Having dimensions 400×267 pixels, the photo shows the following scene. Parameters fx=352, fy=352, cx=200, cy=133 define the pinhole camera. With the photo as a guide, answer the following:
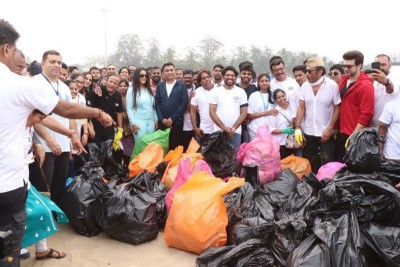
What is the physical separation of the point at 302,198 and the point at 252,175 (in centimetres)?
98

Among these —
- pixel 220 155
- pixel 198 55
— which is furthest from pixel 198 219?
pixel 198 55

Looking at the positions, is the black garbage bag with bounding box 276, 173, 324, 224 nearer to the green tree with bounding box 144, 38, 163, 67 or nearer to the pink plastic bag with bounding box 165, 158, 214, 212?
the pink plastic bag with bounding box 165, 158, 214, 212

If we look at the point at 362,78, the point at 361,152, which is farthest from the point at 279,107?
the point at 361,152

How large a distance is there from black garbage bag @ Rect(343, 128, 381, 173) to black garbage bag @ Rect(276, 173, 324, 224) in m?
0.40

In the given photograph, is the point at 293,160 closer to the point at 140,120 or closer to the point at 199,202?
the point at 199,202

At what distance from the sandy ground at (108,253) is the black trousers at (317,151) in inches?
85.8

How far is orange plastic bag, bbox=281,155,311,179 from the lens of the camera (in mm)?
4219

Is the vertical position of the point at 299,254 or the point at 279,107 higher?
the point at 279,107

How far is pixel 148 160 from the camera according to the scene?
15.3 ft

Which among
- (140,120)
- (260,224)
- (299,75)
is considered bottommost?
(260,224)

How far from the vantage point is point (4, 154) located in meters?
1.87

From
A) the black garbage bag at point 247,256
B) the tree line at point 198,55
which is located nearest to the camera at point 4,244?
the black garbage bag at point 247,256

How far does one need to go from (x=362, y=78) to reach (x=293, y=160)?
48.2 inches

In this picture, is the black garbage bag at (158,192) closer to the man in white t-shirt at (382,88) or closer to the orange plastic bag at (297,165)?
the orange plastic bag at (297,165)
